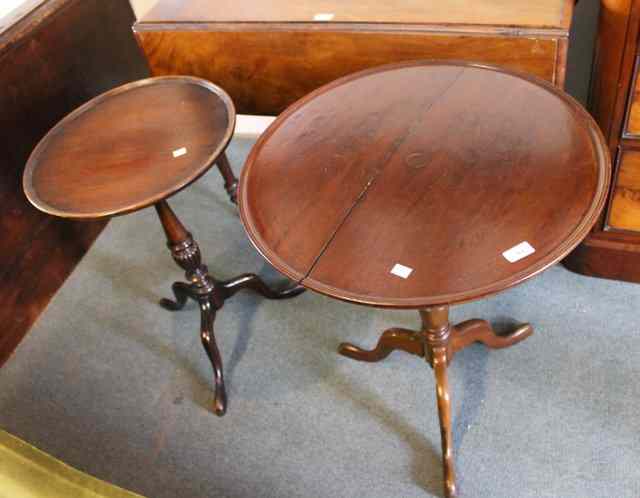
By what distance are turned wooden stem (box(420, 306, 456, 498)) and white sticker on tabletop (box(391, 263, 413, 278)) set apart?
0.38m

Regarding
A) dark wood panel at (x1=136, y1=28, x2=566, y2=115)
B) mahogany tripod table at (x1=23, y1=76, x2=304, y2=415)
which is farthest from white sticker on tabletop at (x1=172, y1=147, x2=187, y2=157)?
dark wood panel at (x1=136, y1=28, x2=566, y2=115)

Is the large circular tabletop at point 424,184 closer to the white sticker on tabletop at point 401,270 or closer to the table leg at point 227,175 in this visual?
the white sticker on tabletop at point 401,270

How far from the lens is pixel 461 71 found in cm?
137

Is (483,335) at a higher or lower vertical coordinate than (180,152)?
lower

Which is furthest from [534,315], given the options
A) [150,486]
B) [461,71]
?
[150,486]

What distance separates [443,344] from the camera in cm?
137

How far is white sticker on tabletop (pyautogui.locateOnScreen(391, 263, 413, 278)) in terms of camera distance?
99cm

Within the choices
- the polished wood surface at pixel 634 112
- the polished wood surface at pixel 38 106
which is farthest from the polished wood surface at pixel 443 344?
the polished wood surface at pixel 38 106

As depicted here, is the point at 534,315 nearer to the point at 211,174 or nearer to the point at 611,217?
the point at 611,217

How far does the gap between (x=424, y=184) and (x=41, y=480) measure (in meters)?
0.81

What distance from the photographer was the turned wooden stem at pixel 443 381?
4.47ft

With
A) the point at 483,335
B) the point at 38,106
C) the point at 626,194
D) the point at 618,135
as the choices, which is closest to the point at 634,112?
the point at 618,135

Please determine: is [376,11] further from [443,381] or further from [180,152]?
[443,381]

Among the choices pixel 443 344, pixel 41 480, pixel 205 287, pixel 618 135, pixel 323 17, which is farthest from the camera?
pixel 205 287
